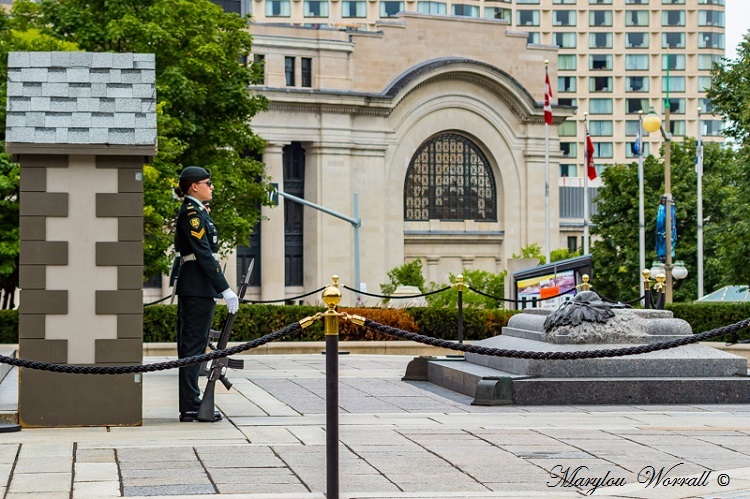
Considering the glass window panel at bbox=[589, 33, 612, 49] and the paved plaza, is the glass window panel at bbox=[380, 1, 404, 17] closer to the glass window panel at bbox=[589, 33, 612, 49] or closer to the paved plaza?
the glass window panel at bbox=[589, 33, 612, 49]

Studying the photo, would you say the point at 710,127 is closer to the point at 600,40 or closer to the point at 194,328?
the point at 600,40

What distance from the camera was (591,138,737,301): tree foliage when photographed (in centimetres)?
6681

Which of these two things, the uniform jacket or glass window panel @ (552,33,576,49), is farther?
glass window panel @ (552,33,576,49)

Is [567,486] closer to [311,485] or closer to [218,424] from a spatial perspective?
[311,485]

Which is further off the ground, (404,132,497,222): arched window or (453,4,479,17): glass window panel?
(453,4,479,17): glass window panel

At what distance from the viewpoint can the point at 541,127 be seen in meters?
74.8

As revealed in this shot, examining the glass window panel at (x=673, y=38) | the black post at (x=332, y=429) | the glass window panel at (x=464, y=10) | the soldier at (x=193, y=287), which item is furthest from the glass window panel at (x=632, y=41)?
the black post at (x=332, y=429)

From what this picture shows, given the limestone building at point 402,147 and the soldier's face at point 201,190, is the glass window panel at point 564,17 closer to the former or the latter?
the limestone building at point 402,147

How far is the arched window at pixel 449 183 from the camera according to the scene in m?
73.3

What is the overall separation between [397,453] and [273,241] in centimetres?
5915

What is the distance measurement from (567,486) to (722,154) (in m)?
68.3

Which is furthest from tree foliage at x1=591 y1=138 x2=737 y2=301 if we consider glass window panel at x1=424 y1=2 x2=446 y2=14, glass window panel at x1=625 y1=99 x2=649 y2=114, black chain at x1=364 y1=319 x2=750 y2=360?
black chain at x1=364 y1=319 x2=750 y2=360

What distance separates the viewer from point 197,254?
11.5 metres

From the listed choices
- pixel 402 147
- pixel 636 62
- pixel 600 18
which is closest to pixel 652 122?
pixel 402 147
